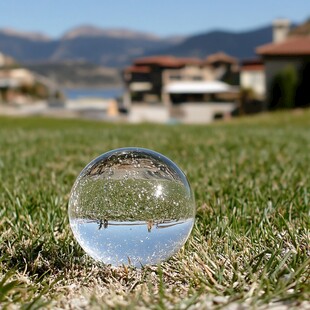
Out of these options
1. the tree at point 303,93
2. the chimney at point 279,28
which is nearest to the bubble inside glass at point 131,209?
the tree at point 303,93

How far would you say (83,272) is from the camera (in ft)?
7.84

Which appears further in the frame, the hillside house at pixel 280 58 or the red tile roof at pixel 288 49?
the red tile roof at pixel 288 49

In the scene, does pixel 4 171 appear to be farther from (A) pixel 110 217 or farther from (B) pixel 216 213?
(A) pixel 110 217

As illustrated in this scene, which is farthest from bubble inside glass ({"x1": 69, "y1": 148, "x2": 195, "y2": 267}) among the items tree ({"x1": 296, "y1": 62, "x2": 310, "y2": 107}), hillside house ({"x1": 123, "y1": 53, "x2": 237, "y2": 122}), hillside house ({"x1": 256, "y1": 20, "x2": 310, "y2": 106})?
hillside house ({"x1": 123, "y1": 53, "x2": 237, "y2": 122})

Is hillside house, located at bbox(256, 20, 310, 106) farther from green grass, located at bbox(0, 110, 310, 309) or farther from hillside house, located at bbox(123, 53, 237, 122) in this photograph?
green grass, located at bbox(0, 110, 310, 309)

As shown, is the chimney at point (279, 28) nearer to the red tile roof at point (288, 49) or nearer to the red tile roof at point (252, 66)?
the red tile roof at point (252, 66)

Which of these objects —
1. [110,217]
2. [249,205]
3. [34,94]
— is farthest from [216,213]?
[34,94]

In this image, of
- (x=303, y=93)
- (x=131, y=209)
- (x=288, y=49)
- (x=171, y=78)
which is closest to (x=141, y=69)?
Result: (x=171, y=78)

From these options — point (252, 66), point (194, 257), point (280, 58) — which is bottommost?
point (252, 66)

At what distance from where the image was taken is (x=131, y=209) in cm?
247

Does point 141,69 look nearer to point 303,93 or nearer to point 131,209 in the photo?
point 303,93

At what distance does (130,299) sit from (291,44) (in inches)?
1849

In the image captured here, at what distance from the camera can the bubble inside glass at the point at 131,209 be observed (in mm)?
2418

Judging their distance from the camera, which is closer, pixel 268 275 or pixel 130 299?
pixel 130 299
